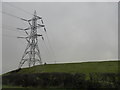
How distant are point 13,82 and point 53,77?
480 centimetres

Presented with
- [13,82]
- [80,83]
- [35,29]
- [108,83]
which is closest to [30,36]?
[35,29]

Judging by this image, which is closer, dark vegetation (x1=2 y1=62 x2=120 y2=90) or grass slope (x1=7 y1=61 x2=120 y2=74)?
dark vegetation (x1=2 y1=62 x2=120 y2=90)

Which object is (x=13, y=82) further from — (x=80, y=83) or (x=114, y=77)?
(x=114, y=77)

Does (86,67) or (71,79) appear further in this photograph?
(86,67)

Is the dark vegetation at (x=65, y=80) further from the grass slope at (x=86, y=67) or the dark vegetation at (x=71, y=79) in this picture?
the grass slope at (x=86, y=67)

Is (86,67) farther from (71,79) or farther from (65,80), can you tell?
(65,80)

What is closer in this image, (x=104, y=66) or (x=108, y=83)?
(x=108, y=83)

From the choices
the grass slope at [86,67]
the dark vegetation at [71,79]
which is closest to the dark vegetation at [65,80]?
the dark vegetation at [71,79]

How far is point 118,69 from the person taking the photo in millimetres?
17812

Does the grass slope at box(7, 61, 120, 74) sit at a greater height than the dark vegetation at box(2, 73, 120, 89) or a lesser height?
greater

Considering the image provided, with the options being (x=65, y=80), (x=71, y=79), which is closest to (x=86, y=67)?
(x=71, y=79)

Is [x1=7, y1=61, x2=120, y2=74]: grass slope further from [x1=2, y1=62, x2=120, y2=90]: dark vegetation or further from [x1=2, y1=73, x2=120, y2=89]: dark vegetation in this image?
[x1=2, y1=73, x2=120, y2=89]: dark vegetation

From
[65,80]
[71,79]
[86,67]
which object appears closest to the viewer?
[71,79]

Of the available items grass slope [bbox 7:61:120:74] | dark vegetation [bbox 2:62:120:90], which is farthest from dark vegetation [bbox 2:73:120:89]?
grass slope [bbox 7:61:120:74]
